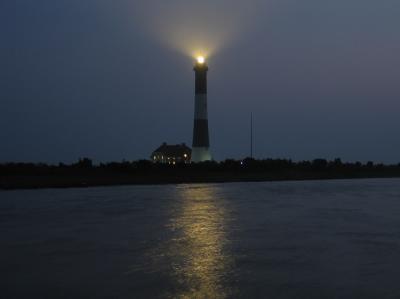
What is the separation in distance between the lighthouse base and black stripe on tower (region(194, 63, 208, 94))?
12.9 feet

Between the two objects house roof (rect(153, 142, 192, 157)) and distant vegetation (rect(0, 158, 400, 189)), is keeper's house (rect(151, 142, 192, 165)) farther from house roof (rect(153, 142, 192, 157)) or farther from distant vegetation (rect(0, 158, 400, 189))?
distant vegetation (rect(0, 158, 400, 189))

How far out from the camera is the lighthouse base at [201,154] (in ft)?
133

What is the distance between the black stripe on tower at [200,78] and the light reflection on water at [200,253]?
75.5 ft

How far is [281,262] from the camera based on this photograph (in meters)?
8.98

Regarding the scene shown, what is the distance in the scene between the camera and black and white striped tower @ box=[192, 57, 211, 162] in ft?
128

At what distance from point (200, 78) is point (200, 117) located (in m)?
2.87

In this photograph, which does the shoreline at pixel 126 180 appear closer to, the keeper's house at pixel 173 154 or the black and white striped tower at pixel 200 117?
the black and white striped tower at pixel 200 117

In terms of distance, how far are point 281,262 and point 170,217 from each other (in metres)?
6.82

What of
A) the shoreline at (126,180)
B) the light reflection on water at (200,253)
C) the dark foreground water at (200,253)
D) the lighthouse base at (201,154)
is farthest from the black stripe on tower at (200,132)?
the light reflection on water at (200,253)

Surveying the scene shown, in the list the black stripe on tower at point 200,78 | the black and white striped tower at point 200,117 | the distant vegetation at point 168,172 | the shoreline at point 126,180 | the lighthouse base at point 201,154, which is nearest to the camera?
the shoreline at point 126,180

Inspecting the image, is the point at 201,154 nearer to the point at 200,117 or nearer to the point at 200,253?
the point at 200,117

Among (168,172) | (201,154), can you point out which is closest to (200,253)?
(168,172)

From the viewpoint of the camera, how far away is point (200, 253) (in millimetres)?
9812

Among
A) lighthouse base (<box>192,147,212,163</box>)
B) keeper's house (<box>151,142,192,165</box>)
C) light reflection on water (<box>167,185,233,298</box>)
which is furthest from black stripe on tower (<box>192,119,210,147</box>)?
light reflection on water (<box>167,185,233,298</box>)
